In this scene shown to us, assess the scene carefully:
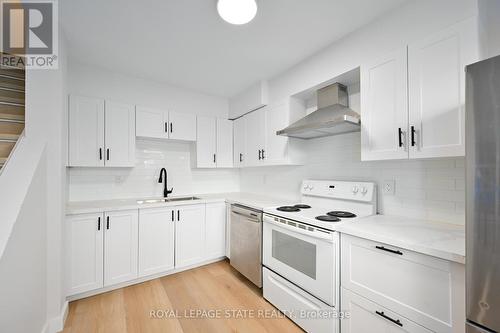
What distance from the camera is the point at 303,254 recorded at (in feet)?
5.92

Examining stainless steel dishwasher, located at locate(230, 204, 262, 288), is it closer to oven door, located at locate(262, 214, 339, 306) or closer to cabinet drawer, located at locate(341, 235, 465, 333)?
oven door, located at locate(262, 214, 339, 306)

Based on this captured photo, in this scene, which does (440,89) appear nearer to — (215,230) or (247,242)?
(247,242)

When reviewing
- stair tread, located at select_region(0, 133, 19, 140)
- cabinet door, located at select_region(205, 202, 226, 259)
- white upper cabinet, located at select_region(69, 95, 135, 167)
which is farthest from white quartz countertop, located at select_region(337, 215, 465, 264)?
stair tread, located at select_region(0, 133, 19, 140)

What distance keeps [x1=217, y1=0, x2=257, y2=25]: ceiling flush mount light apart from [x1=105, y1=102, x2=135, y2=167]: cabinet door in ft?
6.13

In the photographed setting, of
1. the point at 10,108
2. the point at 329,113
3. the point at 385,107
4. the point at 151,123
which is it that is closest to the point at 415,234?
the point at 385,107

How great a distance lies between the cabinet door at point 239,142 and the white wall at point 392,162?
0.94m

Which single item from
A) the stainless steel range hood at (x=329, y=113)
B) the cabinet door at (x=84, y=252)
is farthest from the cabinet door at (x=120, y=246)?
the stainless steel range hood at (x=329, y=113)

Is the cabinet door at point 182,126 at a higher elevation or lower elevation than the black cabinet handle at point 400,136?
higher

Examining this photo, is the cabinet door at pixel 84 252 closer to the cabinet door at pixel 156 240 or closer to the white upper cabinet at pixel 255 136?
the cabinet door at pixel 156 240

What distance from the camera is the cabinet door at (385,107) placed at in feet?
4.99

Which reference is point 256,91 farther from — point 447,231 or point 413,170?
point 447,231

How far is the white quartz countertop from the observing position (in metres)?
1.10

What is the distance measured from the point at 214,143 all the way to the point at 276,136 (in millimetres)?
1190

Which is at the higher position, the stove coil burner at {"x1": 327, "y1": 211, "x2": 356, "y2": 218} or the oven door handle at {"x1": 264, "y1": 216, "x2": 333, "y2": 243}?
the stove coil burner at {"x1": 327, "y1": 211, "x2": 356, "y2": 218}
